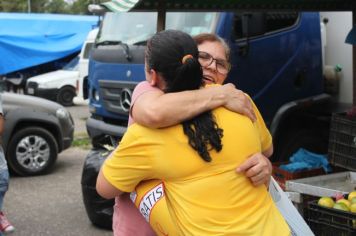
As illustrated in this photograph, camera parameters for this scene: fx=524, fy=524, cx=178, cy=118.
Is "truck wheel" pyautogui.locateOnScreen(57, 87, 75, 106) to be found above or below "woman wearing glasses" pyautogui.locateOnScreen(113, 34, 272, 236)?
below

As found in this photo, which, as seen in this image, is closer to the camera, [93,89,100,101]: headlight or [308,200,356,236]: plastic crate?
[308,200,356,236]: plastic crate

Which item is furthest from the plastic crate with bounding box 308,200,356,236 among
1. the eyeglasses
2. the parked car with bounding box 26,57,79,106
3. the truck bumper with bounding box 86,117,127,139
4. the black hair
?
the parked car with bounding box 26,57,79,106

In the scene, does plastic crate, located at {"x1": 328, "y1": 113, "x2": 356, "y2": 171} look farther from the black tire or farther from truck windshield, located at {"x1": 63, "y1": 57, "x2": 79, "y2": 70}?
truck windshield, located at {"x1": 63, "y1": 57, "x2": 79, "y2": 70}

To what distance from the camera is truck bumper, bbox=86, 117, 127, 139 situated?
607 centimetres

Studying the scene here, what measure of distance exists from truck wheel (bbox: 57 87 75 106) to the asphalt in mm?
8537

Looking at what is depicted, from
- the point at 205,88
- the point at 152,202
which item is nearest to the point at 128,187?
the point at 152,202

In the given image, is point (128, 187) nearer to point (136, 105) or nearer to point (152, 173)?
point (152, 173)

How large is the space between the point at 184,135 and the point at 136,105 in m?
0.25

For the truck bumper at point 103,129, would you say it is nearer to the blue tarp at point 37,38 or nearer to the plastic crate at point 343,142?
the plastic crate at point 343,142

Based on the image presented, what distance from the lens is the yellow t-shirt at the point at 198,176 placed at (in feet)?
5.63

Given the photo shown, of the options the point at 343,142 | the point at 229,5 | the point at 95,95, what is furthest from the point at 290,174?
the point at 95,95

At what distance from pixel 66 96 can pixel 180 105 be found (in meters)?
15.6

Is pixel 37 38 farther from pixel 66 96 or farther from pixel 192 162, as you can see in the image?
pixel 192 162

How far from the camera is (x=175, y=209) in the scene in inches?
69.8
